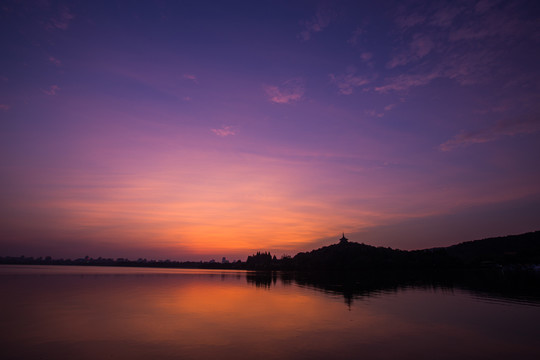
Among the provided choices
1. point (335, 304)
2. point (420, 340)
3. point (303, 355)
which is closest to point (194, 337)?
point (303, 355)

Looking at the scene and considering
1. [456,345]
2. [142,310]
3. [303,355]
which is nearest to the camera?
[303,355]

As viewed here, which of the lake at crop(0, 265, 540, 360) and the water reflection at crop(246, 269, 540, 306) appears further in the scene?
the water reflection at crop(246, 269, 540, 306)

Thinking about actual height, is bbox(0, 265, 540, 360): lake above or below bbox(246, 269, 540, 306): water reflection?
below

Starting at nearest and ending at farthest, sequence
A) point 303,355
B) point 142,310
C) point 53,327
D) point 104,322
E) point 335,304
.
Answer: point 303,355 → point 53,327 → point 104,322 → point 142,310 → point 335,304

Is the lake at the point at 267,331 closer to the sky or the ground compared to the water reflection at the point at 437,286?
closer to the ground

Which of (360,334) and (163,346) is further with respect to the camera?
(360,334)

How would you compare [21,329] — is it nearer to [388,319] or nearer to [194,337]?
[194,337]

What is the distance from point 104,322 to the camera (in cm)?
3114

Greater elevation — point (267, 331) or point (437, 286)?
point (437, 286)

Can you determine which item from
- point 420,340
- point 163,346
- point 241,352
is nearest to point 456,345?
point 420,340

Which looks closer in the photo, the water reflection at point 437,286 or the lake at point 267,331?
the lake at point 267,331

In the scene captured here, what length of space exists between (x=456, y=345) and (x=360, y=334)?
7.27 metres

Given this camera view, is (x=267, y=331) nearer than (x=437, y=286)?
Yes

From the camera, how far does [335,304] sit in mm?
44031
